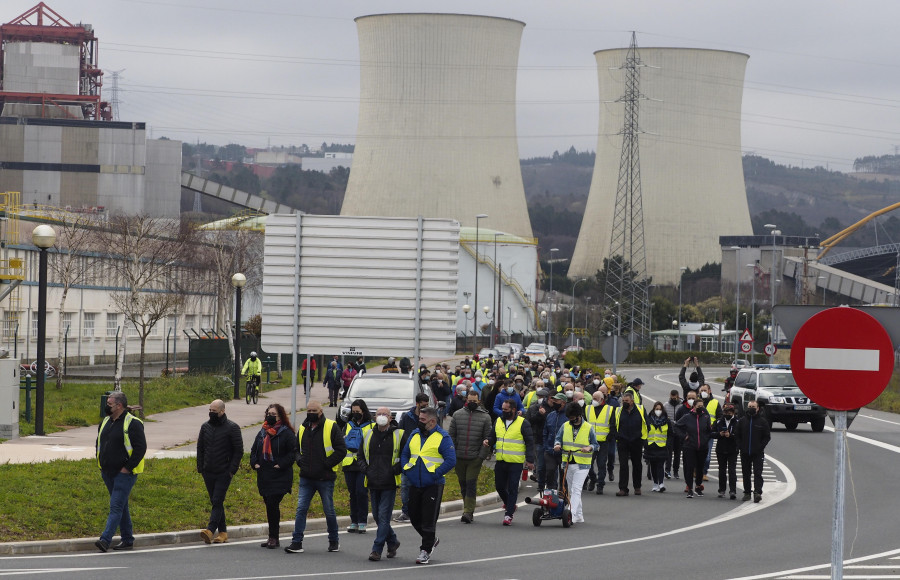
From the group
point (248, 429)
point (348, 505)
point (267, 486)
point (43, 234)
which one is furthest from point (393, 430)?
point (248, 429)

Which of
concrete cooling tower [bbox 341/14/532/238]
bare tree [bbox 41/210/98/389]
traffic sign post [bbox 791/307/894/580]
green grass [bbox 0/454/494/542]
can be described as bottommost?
green grass [bbox 0/454/494/542]

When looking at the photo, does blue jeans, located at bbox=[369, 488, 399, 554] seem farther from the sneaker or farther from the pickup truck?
the pickup truck

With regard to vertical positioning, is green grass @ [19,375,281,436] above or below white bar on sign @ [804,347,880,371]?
below

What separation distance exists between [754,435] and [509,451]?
383cm

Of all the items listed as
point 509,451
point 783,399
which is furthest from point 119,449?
point 783,399

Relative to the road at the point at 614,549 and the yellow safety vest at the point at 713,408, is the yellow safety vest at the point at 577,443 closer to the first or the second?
the road at the point at 614,549

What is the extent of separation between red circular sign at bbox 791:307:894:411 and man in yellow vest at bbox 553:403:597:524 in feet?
27.4

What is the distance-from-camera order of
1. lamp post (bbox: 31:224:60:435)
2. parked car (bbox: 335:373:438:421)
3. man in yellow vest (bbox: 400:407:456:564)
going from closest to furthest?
man in yellow vest (bbox: 400:407:456:564), lamp post (bbox: 31:224:60:435), parked car (bbox: 335:373:438:421)

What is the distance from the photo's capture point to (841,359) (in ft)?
17.8

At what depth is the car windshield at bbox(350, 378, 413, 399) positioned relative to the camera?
21.4 metres

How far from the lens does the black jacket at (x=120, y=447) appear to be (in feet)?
35.8

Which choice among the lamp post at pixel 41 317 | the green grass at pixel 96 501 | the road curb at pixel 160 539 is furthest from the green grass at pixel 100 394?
the road curb at pixel 160 539

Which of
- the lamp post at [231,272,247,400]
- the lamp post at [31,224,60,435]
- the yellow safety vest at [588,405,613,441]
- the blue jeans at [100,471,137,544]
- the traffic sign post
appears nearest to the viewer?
the traffic sign post

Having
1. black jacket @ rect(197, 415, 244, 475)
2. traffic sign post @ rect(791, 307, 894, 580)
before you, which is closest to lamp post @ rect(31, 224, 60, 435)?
black jacket @ rect(197, 415, 244, 475)
